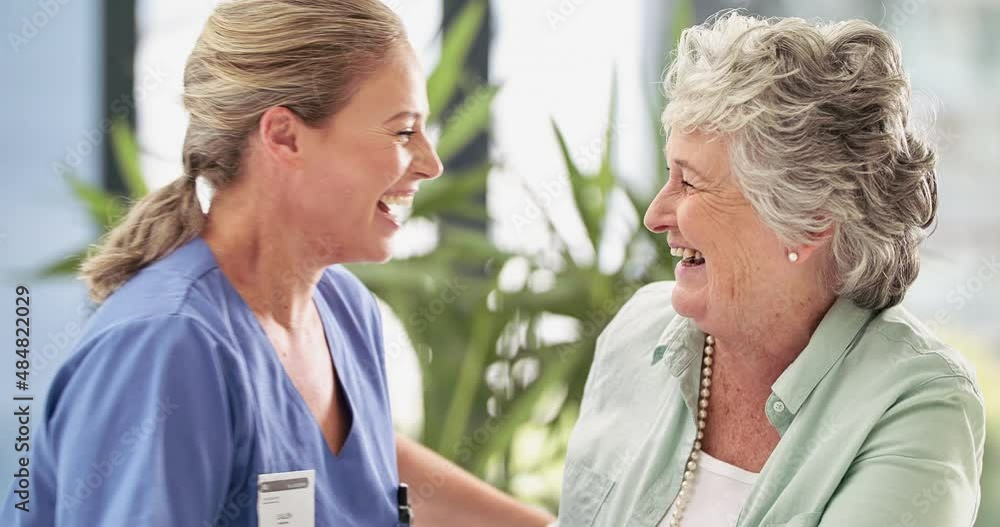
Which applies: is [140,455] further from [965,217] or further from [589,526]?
[965,217]

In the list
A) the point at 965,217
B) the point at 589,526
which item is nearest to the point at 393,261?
the point at 589,526

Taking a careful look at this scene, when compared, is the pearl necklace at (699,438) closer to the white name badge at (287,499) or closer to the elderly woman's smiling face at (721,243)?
the elderly woman's smiling face at (721,243)

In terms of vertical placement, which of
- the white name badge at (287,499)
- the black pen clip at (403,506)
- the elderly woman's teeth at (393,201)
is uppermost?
the elderly woman's teeth at (393,201)

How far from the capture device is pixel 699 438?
160cm

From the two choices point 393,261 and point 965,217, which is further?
point 965,217

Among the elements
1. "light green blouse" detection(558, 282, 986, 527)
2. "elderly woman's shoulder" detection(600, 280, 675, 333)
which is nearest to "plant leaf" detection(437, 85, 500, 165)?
"elderly woman's shoulder" detection(600, 280, 675, 333)

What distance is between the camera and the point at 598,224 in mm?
2365

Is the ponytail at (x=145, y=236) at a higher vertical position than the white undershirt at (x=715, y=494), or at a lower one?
higher

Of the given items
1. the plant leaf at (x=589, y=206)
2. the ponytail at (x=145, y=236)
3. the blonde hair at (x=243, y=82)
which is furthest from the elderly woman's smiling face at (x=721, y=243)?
the plant leaf at (x=589, y=206)

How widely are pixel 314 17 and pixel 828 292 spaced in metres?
0.83

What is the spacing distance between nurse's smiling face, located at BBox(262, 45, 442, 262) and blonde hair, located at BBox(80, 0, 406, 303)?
27 millimetres

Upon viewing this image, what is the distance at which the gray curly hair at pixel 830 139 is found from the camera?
139 cm

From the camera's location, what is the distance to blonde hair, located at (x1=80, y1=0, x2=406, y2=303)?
1.50 m

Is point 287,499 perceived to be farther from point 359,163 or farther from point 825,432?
point 825,432
